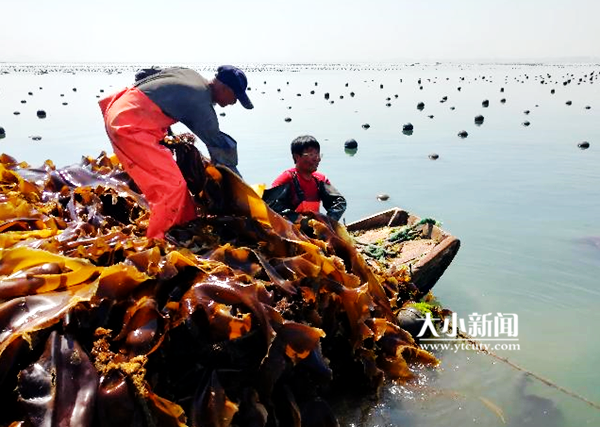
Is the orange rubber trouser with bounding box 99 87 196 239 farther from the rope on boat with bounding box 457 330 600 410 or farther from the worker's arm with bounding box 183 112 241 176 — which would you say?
the rope on boat with bounding box 457 330 600 410

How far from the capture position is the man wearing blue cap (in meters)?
4.50

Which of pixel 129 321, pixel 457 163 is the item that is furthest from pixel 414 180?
pixel 129 321

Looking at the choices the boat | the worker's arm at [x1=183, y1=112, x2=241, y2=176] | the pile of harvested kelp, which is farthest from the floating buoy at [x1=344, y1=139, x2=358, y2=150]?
the worker's arm at [x1=183, y1=112, x2=241, y2=176]

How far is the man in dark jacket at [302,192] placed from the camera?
5.76 meters

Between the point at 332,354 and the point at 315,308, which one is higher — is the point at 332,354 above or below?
below

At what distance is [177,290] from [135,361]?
0.66m

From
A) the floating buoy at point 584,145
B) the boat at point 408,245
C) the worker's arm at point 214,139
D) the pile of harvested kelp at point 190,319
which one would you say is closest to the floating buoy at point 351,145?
the floating buoy at point 584,145

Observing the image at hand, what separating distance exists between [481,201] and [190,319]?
9.24 meters

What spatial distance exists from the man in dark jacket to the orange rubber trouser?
1243mm

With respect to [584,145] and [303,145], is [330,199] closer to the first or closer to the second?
[303,145]

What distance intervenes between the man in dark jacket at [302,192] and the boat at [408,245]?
2.97 feet

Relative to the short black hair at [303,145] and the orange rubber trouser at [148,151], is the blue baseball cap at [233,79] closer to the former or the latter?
the orange rubber trouser at [148,151]

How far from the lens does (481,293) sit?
23.9 ft

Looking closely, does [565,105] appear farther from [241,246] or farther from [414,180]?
[241,246]
